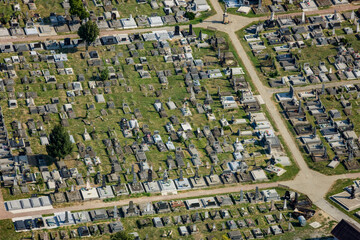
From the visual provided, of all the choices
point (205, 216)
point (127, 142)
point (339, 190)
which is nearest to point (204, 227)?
point (205, 216)

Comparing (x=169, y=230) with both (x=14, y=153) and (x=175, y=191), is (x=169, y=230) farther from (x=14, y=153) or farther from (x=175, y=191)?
(x=14, y=153)

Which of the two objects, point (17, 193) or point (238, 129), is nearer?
point (17, 193)

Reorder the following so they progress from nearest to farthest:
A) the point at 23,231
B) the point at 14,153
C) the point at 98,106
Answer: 1. the point at 23,231
2. the point at 14,153
3. the point at 98,106

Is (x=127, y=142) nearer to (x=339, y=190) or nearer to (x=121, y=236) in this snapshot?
(x=121, y=236)

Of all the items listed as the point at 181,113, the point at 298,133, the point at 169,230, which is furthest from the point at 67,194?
the point at 298,133

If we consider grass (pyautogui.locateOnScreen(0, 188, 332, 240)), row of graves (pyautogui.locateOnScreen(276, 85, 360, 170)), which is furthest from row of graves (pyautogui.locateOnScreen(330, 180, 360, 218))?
row of graves (pyautogui.locateOnScreen(276, 85, 360, 170))

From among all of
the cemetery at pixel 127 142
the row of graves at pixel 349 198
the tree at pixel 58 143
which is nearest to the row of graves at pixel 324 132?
the cemetery at pixel 127 142
